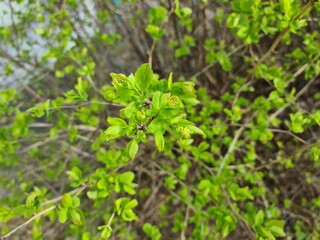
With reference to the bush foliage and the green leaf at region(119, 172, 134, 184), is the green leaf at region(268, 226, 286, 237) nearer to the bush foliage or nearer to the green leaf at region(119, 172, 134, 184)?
the bush foliage

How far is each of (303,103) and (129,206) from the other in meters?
1.23

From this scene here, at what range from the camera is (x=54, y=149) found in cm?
236

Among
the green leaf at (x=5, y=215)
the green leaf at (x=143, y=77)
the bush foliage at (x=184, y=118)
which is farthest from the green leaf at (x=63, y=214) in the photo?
the green leaf at (x=143, y=77)

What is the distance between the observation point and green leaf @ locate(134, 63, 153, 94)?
0.71 metres

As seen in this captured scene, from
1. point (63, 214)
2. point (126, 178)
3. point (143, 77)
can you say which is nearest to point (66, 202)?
point (63, 214)

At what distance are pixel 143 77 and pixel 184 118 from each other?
390 mm

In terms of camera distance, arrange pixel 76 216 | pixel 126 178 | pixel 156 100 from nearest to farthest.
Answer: pixel 156 100 → pixel 76 216 → pixel 126 178

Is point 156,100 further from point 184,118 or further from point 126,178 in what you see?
point 126,178

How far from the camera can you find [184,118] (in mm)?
1089

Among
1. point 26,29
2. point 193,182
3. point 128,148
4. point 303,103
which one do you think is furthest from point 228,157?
point 26,29

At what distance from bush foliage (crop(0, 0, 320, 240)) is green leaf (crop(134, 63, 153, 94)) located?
5.5 inches

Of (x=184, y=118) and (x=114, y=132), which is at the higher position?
(x=114, y=132)

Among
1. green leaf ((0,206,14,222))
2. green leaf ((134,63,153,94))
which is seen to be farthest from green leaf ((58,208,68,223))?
green leaf ((134,63,153,94))

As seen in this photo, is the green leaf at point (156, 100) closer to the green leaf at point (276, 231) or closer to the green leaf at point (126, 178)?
the green leaf at point (126, 178)
